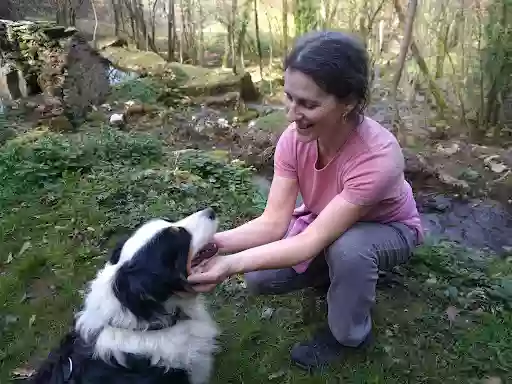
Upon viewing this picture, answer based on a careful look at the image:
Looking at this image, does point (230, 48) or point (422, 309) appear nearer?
point (422, 309)

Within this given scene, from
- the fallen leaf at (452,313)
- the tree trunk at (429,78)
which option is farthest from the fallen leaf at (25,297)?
the tree trunk at (429,78)

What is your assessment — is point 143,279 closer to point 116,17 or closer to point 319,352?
point 319,352

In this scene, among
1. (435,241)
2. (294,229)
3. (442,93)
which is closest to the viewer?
(294,229)

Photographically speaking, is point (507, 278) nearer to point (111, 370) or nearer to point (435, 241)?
point (435, 241)

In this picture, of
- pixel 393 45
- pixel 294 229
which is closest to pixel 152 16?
pixel 393 45

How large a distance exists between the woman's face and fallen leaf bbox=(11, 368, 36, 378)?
5.61ft

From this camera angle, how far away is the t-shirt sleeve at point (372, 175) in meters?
2.09

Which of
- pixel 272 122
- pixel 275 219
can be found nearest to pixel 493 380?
pixel 275 219

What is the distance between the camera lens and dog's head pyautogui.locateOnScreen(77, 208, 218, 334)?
6.15 ft

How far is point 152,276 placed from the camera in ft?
6.13

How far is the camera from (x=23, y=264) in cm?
318

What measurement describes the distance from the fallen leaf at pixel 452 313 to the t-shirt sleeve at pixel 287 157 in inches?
46.0

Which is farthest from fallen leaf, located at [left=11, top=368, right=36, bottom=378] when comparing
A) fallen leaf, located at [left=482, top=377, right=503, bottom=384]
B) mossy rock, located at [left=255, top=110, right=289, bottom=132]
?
mossy rock, located at [left=255, top=110, right=289, bottom=132]

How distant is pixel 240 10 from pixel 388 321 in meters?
6.79
